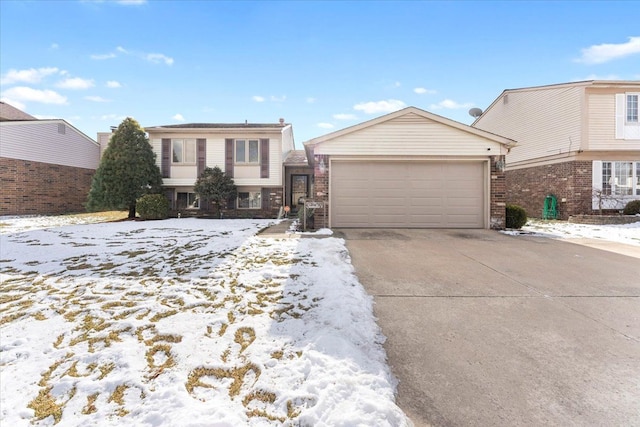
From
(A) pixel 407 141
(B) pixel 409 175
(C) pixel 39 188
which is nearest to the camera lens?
(A) pixel 407 141

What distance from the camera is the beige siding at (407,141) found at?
9.96 meters

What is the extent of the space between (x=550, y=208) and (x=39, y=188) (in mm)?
27281

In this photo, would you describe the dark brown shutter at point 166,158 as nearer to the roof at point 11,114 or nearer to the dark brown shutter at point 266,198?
the dark brown shutter at point 266,198

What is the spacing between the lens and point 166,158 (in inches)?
600

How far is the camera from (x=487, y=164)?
10055 millimetres

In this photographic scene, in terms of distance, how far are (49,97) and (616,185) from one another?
Result: 116 ft

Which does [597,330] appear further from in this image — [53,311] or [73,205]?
[73,205]

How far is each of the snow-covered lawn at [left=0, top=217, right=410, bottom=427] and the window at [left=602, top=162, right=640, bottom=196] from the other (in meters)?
15.5

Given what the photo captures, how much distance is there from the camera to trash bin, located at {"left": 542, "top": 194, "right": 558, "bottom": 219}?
14268 mm

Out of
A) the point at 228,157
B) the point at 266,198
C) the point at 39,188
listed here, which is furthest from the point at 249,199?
the point at 39,188

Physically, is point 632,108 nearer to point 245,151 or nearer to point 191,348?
point 245,151

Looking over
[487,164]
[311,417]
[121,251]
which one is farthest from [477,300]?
[487,164]

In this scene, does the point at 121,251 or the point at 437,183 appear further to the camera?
the point at 437,183

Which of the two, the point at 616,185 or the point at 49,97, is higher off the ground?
the point at 49,97
